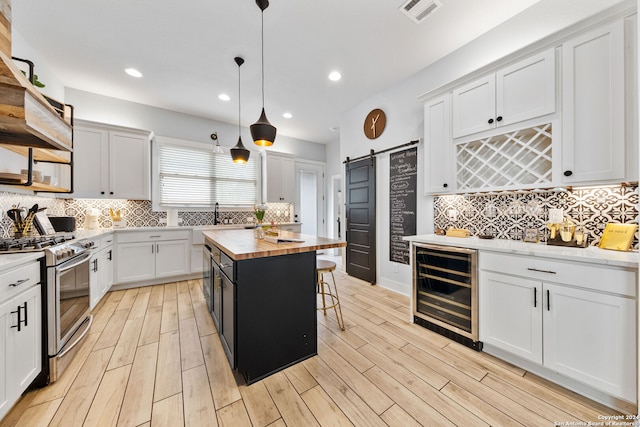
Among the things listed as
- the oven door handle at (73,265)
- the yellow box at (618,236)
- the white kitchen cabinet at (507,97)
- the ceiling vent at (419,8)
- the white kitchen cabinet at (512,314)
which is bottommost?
the white kitchen cabinet at (512,314)

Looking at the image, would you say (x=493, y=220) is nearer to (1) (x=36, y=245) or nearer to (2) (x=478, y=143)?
(2) (x=478, y=143)

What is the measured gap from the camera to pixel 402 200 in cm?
340

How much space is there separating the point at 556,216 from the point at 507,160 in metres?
0.64

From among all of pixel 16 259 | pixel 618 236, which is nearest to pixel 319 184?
pixel 618 236

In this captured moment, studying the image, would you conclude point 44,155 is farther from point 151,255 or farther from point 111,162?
point 151,255

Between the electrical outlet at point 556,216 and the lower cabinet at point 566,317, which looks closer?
the lower cabinet at point 566,317

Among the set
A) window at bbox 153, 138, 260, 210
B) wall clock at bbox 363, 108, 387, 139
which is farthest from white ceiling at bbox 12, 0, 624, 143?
window at bbox 153, 138, 260, 210

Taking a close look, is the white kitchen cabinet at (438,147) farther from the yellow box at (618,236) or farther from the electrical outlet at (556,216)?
the yellow box at (618,236)

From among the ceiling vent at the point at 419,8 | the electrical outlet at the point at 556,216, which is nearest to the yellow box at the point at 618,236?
the electrical outlet at the point at 556,216

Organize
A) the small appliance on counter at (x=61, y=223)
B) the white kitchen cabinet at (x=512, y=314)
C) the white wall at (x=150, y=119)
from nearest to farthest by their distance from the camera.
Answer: the white kitchen cabinet at (x=512, y=314) < the small appliance on counter at (x=61, y=223) < the white wall at (x=150, y=119)

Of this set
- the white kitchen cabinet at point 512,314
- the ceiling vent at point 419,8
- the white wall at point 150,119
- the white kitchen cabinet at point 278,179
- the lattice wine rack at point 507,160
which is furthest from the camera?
the white kitchen cabinet at point 278,179

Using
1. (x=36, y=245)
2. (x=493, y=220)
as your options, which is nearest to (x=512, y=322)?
(x=493, y=220)

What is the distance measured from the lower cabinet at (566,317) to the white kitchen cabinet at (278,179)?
421cm

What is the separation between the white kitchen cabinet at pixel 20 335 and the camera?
1.28m
